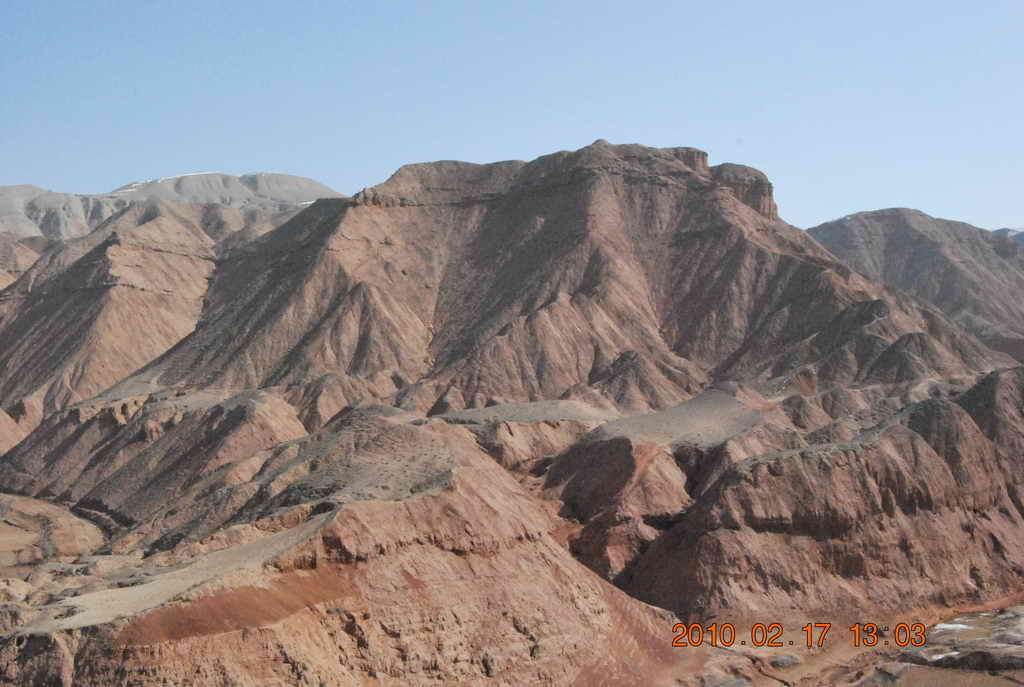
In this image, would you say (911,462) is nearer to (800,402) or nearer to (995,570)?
(995,570)

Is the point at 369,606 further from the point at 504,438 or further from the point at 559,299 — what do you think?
the point at 559,299

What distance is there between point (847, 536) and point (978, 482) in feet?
28.2

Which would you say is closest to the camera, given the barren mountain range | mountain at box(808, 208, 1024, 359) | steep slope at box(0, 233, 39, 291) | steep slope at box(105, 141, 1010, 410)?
the barren mountain range

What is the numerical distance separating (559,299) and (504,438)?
110 feet

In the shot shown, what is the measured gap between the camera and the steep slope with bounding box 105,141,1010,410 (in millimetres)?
92812

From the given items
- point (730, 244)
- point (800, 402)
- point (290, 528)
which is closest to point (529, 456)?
point (800, 402)

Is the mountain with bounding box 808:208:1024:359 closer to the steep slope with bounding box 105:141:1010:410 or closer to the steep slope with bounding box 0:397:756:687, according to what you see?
the steep slope with bounding box 105:141:1010:410

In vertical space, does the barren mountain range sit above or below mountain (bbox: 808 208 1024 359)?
below

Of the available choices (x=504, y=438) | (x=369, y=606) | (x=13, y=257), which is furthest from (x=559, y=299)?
(x=13, y=257)

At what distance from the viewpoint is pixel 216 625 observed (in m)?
27.9
